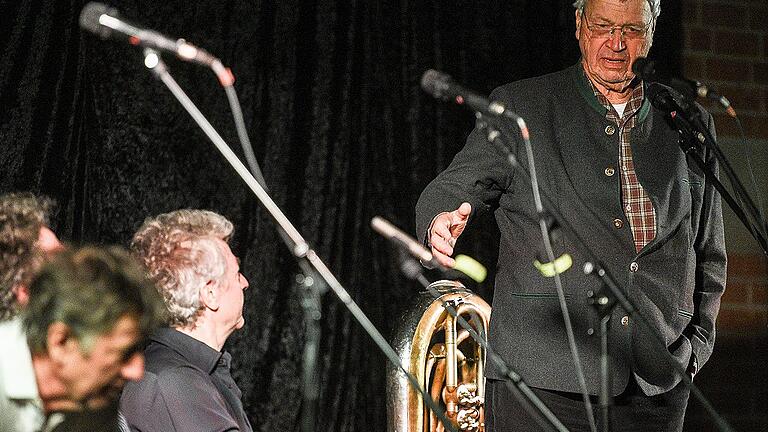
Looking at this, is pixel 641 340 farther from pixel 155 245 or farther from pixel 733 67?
pixel 733 67

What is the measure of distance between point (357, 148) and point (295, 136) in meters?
0.22

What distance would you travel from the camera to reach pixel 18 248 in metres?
1.83

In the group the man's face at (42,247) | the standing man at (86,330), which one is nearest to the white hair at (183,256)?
the man's face at (42,247)

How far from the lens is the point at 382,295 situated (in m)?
3.55

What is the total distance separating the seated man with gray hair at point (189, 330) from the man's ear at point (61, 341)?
3.66 feet

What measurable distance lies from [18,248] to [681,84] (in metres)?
1.25

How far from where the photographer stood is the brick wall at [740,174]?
3916 millimetres

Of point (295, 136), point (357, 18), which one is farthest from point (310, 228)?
point (357, 18)

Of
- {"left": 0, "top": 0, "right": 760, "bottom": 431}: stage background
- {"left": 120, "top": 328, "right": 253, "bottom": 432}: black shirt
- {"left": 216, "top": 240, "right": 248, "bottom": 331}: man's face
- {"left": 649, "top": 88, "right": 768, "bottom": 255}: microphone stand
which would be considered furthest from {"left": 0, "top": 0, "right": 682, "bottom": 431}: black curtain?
{"left": 649, "top": 88, "right": 768, "bottom": 255}: microphone stand

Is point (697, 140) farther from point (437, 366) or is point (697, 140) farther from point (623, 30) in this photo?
point (437, 366)

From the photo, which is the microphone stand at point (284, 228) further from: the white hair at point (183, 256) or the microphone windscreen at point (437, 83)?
the white hair at point (183, 256)

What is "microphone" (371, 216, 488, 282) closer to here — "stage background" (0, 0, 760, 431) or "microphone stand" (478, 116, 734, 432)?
"microphone stand" (478, 116, 734, 432)

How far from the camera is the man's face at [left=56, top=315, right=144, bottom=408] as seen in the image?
4.14 ft

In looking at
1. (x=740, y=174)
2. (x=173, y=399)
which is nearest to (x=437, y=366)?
(x=173, y=399)
